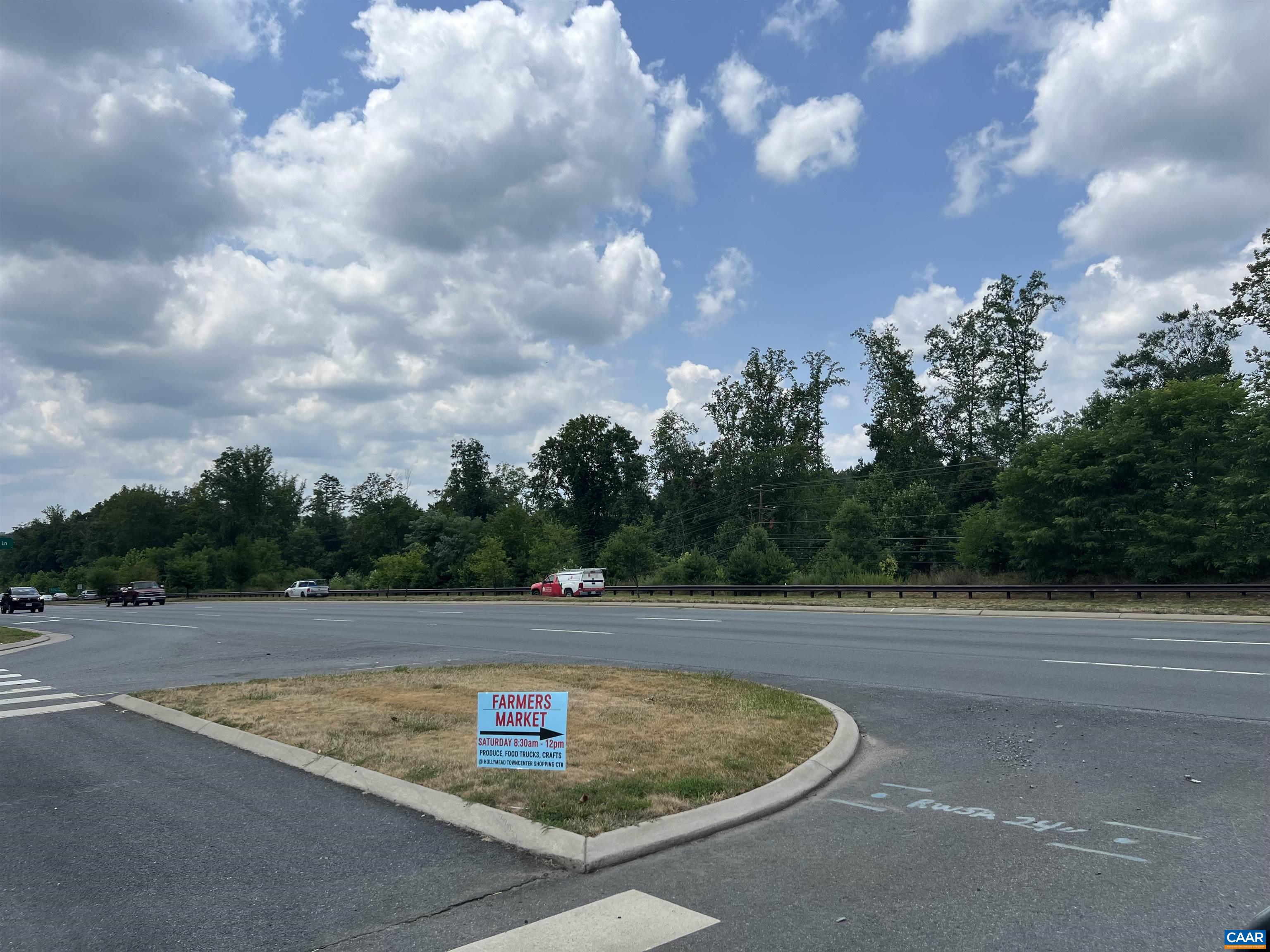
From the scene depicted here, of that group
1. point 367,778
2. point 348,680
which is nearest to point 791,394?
point 348,680

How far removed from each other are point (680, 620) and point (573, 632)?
4692 mm

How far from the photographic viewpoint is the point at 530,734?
19.7 feet

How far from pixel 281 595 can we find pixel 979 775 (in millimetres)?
71996

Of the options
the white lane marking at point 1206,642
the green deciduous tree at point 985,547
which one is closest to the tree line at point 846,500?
the green deciduous tree at point 985,547

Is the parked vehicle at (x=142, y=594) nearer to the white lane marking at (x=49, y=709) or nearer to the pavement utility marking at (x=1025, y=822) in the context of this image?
the white lane marking at (x=49, y=709)

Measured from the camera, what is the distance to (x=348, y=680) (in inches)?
486

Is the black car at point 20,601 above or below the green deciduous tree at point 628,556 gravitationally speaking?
below

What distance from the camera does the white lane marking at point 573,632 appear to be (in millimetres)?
21250

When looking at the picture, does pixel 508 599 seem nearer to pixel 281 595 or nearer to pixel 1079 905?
pixel 281 595

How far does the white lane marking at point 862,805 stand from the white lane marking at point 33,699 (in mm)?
11108

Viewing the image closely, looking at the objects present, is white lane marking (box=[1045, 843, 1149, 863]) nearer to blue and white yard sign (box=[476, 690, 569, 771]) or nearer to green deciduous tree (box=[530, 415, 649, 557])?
blue and white yard sign (box=[476, 690, 569, 771])

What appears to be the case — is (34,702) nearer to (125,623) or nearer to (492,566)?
(125,623)

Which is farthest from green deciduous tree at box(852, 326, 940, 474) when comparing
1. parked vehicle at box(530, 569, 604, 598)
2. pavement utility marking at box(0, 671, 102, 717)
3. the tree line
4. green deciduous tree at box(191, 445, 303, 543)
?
green deciduous tree at box(191, 445, 303, 543)

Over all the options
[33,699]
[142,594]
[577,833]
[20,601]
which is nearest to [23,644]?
[33,699]
